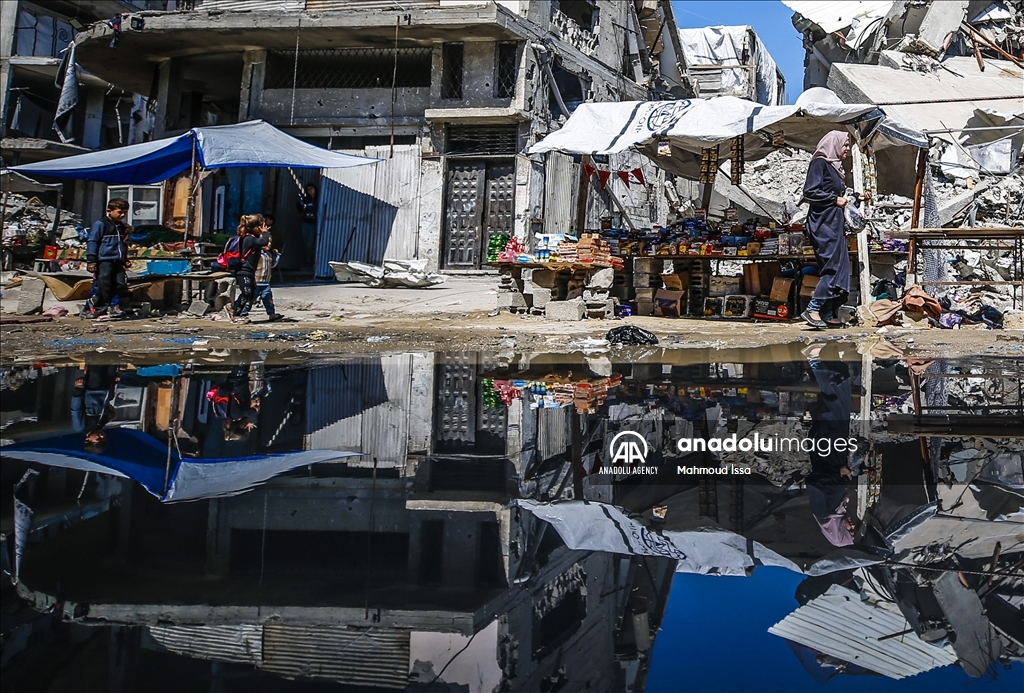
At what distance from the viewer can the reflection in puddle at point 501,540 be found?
2010 millimetres

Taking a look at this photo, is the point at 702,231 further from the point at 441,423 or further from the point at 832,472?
the point at 832,472

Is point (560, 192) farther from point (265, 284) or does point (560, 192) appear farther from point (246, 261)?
point (246, 261)

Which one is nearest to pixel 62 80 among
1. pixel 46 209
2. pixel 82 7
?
pixel 46 209

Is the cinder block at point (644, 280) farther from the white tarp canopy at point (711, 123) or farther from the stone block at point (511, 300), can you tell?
the white tarp canopy at point (711, 123)

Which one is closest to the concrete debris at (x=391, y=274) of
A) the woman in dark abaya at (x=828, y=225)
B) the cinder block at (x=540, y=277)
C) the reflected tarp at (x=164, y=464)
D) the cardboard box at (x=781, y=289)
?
the cinder block at (x=540, y=277)

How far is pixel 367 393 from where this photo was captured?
605cm

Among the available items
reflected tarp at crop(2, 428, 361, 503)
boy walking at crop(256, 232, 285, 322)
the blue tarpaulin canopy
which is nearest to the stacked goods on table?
reflected tarp at crop(2, 428, 361, 503)

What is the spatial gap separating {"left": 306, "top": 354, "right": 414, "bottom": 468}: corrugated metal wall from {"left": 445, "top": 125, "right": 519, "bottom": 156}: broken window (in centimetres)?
1133

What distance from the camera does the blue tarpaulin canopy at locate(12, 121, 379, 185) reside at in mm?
13406

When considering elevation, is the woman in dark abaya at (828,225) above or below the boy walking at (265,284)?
above

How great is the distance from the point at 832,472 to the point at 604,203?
1702 cm

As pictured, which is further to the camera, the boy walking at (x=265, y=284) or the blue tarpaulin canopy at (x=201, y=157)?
the blue tarpaulin canopy at (x=201, y=157)

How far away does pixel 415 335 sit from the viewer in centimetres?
986

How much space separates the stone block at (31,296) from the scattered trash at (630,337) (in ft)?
28.6
